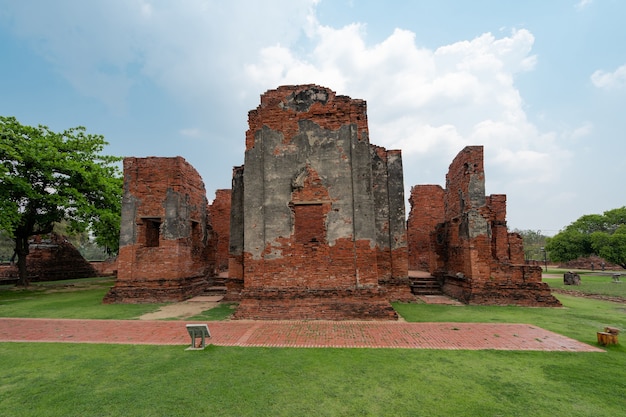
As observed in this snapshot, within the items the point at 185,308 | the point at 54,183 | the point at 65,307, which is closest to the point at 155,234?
the point at 65,307

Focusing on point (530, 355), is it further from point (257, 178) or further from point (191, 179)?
point (191, 179)

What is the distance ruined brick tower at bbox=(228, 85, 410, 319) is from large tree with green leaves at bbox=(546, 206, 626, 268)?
26297 millimetres

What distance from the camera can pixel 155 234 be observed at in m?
14.2

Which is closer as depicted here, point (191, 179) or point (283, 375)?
point (283, 375)

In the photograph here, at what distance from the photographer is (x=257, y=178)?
10.5 m

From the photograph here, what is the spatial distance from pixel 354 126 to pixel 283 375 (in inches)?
304

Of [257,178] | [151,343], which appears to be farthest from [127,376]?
[257,178]

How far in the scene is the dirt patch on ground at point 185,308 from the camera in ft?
33.2

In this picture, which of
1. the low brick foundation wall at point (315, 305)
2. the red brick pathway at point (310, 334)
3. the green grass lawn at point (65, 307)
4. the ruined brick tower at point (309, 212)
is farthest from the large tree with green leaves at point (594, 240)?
the green grass lawn at point (65, 307)

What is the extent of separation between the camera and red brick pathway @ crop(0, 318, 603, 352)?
6.95 metres

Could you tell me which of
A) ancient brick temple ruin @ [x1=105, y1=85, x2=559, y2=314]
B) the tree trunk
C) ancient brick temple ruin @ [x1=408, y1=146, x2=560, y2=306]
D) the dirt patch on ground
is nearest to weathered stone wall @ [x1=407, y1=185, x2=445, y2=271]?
ancient brick temple ruin @ [x1=105, y1=85, x2=559, y2=314]

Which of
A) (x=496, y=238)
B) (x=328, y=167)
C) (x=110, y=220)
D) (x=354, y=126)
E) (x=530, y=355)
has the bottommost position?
(x=530, y=355)

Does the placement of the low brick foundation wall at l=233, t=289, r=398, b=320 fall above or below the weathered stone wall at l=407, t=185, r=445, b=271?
below

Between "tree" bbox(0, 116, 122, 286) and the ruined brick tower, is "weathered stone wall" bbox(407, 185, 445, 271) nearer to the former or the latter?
the ruined brick tower
